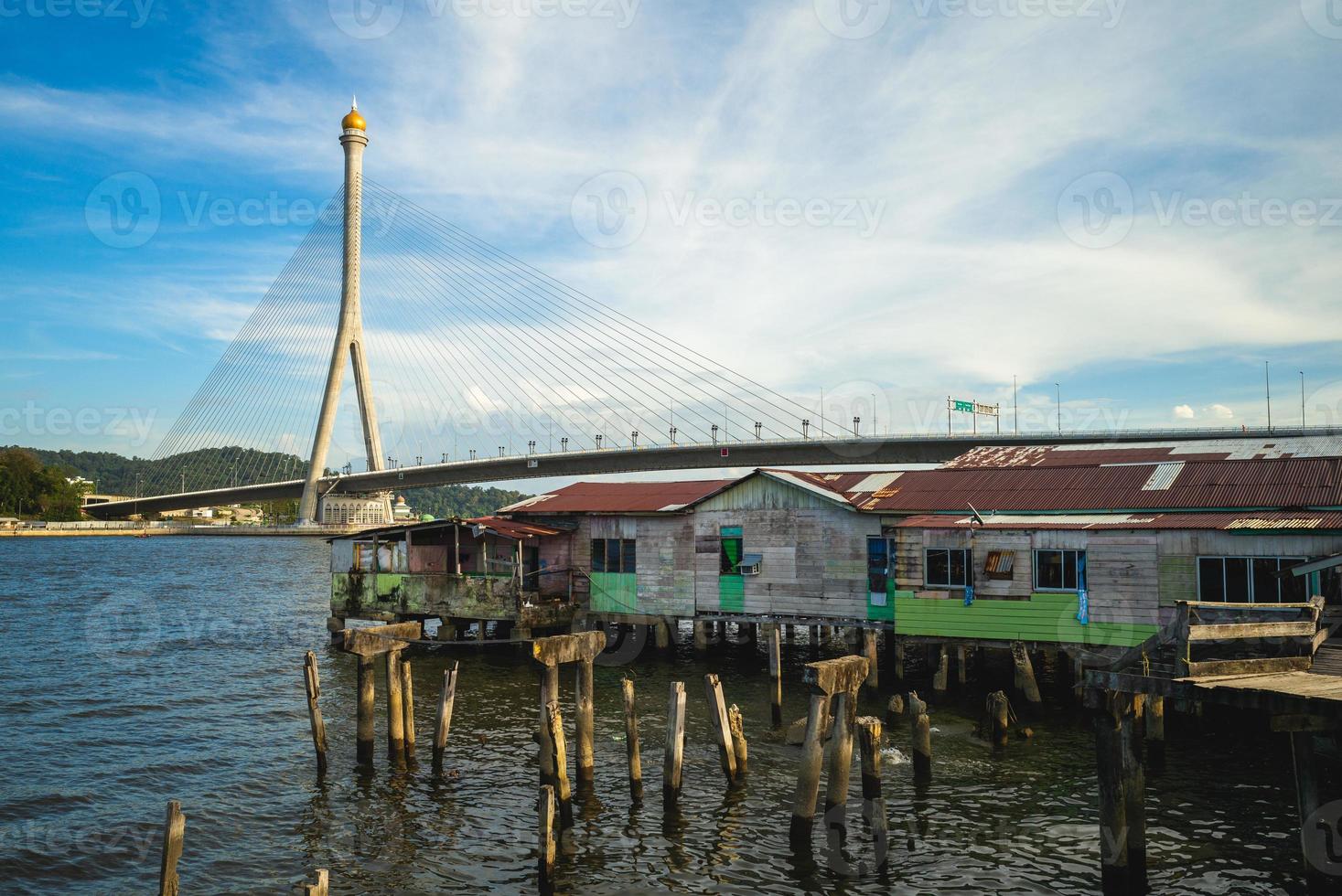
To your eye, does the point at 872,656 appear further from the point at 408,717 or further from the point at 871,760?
the point at 408,717

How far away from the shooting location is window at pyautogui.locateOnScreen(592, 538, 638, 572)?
109ft

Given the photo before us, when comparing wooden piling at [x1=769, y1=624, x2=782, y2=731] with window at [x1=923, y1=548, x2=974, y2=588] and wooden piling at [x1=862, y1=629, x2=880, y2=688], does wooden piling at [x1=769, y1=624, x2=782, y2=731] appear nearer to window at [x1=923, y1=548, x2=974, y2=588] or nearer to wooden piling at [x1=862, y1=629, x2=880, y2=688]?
wooden piling at [x1=862, y1=629, x2=880, y2=688]

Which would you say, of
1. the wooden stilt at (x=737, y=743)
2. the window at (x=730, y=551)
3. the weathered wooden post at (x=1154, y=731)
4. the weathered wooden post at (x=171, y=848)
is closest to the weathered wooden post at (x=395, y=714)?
the wooden stilt at (x=737, y=743)

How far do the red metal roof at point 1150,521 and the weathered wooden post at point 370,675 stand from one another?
47.4 feet

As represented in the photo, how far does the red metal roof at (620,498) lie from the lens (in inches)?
1310

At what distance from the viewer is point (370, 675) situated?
61.5 feet

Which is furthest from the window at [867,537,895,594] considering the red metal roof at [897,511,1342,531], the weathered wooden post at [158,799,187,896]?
the weathered wooden post at [158,799,187,896]

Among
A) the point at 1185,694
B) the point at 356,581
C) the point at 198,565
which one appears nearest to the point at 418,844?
the point at 1185,694

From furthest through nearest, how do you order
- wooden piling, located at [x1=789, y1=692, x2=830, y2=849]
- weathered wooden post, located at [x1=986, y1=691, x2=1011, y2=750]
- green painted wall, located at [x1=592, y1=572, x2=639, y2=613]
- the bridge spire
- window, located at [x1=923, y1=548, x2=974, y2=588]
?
the bridge spire < green painted wall, located at [x1=592, y1=572, x2=639, y2=613] < window, located at [x1=923, y1=548, x2=974, y2=588] < weathered wooden post, located at [x1=986, y1=691, x2=1011, y2=750] < wooden piling, located at [x1=789, y1=692, x2=830, y2=849]

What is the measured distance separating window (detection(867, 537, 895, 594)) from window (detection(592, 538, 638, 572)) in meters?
8.64

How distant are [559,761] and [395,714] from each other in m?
5.12

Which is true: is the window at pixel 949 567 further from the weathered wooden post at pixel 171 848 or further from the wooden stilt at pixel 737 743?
the weathered wooden post at pixel 171 848

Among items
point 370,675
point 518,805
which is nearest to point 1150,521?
point 518,805

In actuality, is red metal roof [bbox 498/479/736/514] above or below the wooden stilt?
above
